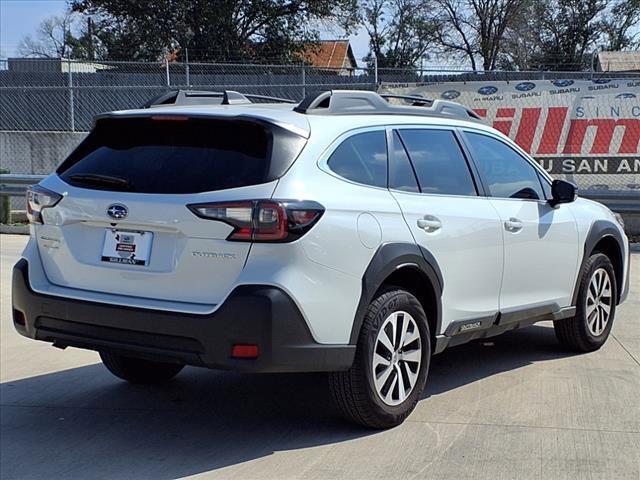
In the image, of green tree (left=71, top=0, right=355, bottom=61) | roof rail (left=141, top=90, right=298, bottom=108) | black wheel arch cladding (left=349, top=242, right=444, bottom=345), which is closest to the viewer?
black wheel arch cladding (left=349, top=242, right=444, bottom=345)

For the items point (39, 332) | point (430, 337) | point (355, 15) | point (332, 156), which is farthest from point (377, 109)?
point (355, 15)

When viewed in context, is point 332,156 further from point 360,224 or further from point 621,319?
point 621,319

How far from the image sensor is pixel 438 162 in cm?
501

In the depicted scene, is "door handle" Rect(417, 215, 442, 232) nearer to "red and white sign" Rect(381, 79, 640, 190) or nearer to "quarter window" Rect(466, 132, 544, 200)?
"quarter window" Rect(466, 132, 544, 200)

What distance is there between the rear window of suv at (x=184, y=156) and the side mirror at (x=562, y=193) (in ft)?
7.98

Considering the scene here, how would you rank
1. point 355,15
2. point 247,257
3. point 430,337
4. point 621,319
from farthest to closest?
point 355,15 < point 621,319 < point 430,337 < point 247,257

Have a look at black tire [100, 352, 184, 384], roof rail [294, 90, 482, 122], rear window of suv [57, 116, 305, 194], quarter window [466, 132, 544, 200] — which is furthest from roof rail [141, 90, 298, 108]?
black tire [100, 352, 184, 384]

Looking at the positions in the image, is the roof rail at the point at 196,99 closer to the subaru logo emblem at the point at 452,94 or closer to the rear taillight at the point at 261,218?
the rear taillight at the point at 261,218

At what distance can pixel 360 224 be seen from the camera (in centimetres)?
417

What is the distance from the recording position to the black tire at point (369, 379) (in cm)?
422

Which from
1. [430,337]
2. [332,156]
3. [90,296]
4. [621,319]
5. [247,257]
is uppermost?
[332,156]

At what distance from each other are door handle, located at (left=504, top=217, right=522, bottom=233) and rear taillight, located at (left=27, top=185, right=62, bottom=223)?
9.11ft

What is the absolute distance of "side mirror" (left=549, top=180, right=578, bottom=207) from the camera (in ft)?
18.8

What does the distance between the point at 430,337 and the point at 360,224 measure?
3.31 feet
